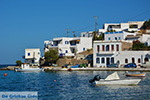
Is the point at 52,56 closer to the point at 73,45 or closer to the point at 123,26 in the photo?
the point at 73,45

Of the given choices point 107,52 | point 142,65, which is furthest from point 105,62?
point 142,65

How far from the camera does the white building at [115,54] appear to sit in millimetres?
66312

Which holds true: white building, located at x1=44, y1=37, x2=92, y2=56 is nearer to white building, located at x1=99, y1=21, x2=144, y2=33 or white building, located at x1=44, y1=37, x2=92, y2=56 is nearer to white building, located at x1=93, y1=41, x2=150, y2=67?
white building, located at x1=93, y1=41, x2=150, y2=67

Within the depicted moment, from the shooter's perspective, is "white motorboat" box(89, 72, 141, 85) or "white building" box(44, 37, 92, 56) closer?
"white motorboat" box(89, 72, 141, 85)

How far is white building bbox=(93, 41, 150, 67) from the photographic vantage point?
66.3 meters

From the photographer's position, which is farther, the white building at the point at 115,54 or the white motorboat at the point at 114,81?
the white building at the point at 115,54

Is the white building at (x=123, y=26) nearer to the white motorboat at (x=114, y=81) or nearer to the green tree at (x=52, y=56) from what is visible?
the green tree at (x=52, y=56)

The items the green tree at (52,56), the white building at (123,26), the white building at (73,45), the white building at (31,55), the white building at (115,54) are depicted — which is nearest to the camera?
the white building at (115,54)

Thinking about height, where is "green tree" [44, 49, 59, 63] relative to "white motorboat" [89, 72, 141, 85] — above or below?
above

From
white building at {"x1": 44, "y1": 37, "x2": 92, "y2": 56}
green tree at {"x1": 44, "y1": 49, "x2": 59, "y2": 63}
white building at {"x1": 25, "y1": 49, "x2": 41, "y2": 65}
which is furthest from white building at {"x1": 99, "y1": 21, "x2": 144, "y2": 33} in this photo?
green tree at {"x1": 44, "y1": 49, "x2": 59, "y2": 63}

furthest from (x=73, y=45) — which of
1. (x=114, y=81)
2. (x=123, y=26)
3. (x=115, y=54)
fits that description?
(x=114, y=81)

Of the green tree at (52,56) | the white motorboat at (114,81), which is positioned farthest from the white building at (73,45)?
the white motorboat at (114,81)

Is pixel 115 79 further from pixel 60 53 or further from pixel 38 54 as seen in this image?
pixel 38 54

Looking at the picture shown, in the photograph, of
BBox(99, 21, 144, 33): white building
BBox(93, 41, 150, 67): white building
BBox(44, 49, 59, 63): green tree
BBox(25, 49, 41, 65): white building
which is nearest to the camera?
BBox(93, 41, 150, 67): white building
